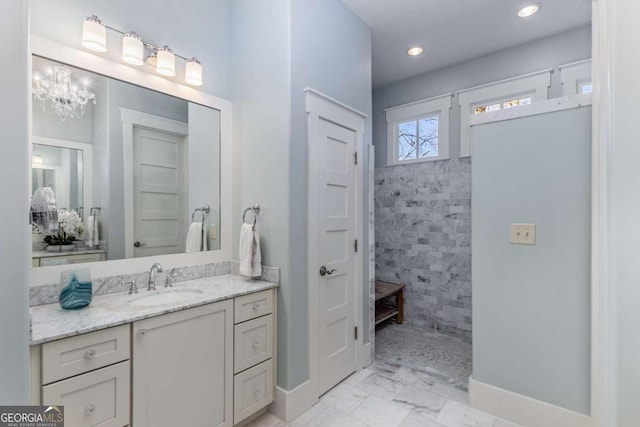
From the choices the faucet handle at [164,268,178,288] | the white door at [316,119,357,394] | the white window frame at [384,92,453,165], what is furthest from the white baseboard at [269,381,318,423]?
the white window frame at [384,92,453,165]

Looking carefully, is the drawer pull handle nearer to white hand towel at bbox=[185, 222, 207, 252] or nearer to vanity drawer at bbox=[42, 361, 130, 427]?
vanity drawer at bbox=[42, 361, 130, 427]

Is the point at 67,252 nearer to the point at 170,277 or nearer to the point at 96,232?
the point at 96,232

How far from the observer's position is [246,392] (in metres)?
1.86

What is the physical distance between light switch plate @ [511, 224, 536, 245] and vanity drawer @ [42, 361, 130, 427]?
7.34 feet

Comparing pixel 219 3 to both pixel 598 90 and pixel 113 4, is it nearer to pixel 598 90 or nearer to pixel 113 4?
pixel 113 4

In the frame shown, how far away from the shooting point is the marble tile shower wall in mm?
3406

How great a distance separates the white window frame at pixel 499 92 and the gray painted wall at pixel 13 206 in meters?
3.13

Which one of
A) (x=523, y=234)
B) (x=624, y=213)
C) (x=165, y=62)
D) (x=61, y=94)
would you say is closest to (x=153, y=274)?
(x=61, y=94)

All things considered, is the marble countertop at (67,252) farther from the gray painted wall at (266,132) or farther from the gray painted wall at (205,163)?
the gray painted wall at (266,132)

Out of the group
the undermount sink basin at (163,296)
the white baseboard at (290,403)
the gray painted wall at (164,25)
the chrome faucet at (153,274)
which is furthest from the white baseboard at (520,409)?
the gray painted wall at (164,25)

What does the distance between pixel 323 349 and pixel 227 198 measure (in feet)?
4.43

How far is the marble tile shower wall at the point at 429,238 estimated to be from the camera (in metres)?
3.41

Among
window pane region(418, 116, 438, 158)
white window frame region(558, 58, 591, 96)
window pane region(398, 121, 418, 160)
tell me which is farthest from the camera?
window pane region(398, 121, 418, 160)

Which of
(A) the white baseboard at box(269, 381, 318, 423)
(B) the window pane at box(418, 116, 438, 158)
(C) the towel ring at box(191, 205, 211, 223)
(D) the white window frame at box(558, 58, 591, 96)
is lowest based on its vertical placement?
(A) the white baseboard at box(269, 381, 318, 423)
